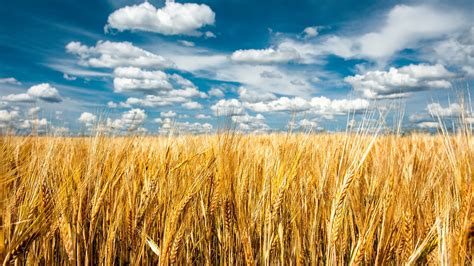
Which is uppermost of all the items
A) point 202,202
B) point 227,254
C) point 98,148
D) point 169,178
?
point 98,148

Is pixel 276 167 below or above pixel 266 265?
above

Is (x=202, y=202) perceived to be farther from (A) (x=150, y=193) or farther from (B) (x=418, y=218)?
(B) (x=418, y=218)

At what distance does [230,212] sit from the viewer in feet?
6.27

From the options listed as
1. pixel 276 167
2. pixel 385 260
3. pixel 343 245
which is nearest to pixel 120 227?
pixel 276 167

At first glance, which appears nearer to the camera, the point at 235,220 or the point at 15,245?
the point at 15,245

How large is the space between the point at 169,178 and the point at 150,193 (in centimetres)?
12

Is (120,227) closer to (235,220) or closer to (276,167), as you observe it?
(235,220)

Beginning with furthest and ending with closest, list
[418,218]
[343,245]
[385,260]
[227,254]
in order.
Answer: [418,218]
[227,254]
[343,245]
[385,260]

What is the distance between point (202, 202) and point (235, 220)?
0.22 metres

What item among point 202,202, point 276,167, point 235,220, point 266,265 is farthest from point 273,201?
point 202,202

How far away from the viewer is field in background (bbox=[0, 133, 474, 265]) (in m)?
1.42

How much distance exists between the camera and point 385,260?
152cm

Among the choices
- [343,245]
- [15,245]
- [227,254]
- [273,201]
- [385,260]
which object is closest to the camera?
[15,245]

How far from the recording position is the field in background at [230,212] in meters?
1.42
